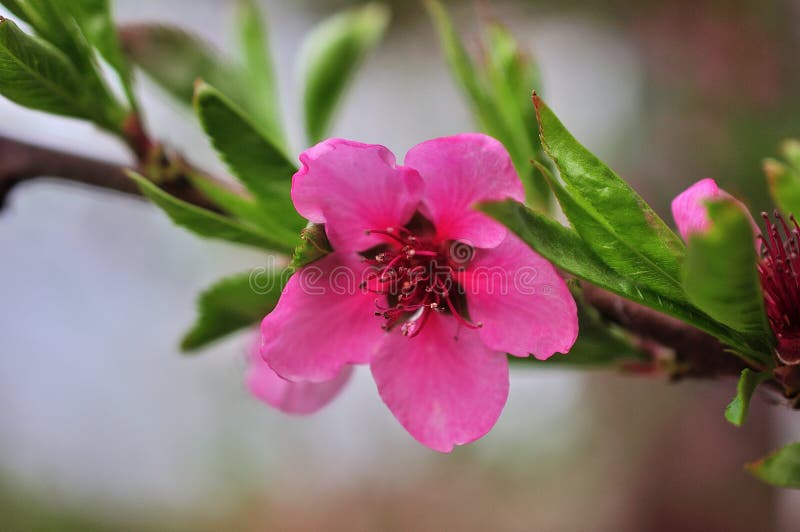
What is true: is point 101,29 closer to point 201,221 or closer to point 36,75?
point 36,75

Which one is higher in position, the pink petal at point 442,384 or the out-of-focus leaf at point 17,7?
the out-of-focus leaf at point 17,7

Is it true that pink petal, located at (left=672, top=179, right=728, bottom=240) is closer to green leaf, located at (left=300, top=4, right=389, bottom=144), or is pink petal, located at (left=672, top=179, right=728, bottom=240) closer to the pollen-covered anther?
the pollen-covered anther

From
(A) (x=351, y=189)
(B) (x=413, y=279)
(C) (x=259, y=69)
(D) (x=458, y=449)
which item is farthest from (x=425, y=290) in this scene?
(D) (x=458, y=449)

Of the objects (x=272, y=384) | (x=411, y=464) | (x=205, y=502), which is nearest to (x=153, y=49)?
(x=272, y=384)

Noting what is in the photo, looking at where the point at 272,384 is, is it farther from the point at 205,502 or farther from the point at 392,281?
the point at 205,502

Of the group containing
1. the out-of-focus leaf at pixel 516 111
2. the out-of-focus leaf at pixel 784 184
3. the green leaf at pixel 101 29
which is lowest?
the out-of-focus leaf at pixel 784 184

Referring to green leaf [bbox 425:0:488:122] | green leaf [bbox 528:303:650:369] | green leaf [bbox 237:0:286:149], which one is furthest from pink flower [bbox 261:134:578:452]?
green leaf [bbox 237:0:286:149]

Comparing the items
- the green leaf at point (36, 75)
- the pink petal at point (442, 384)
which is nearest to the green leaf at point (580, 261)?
the pink petal at point (442, 384)

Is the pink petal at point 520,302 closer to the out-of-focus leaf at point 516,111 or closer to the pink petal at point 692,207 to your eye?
the pink petal at point 692,207
